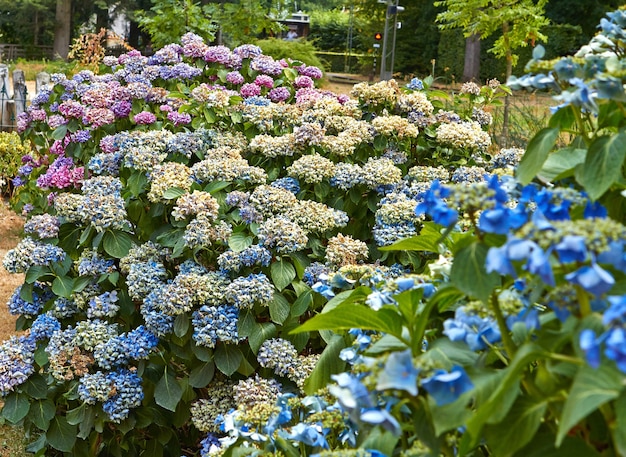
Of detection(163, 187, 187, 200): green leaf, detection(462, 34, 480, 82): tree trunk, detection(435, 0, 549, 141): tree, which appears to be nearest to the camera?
detection(163, 187, 187, 200): green leaf

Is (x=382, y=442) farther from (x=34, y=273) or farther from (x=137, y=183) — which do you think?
(x=34, y=273)

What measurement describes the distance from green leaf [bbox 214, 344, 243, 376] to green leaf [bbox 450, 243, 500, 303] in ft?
6.35

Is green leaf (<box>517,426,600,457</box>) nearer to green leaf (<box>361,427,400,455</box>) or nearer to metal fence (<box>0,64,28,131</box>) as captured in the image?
green leaf (<box>361,427,400,455</box>)

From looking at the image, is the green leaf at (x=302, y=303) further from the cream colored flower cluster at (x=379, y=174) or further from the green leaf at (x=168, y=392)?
the cream colored flower cluster at (x=379, y=174)

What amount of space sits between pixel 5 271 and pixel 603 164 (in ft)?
21.0

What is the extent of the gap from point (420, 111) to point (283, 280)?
1362mm

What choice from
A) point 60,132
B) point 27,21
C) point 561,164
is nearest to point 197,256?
point 60,132

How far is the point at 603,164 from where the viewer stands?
3.99 ft

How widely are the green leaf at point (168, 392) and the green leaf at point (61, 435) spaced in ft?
1.97

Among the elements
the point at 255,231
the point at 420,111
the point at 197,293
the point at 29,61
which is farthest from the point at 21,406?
the point at 29,61

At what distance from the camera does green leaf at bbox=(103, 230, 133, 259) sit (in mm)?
3301

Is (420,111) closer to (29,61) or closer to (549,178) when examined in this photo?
(549,178)

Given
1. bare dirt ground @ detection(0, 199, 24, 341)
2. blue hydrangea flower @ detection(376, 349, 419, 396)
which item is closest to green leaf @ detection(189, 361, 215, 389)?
blue hydrangea flower @ detection(376, 349, 419, 396)

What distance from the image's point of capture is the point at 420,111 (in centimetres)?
391
